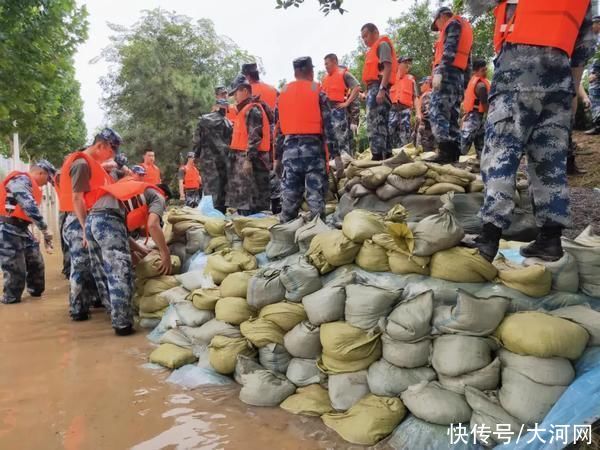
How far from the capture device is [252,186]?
5.39 meters

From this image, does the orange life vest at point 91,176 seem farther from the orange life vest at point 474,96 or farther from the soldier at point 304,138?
the orange life vest at point 474,96

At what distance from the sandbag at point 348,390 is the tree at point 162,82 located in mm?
19485

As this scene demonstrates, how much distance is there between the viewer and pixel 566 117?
238 cm

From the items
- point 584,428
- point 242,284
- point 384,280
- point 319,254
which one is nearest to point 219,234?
point 242,284

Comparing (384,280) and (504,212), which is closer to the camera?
(504,212)

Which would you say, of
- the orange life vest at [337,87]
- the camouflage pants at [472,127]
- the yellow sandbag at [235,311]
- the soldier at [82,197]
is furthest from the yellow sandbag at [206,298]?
the camouflage pants at [472,127]

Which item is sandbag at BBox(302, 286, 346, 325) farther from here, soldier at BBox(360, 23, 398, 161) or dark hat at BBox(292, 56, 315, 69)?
soldier at BBox(360, 23, 398, 161)

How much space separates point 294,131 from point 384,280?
190 cm

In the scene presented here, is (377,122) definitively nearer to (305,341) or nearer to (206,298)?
(206,298)

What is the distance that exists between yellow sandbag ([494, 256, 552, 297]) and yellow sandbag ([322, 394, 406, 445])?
773 mm

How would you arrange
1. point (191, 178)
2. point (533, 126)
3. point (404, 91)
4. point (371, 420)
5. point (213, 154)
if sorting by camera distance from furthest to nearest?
point (191, 178)
point (404, 91)
point (213, 154)
point (533, 126)
point (371, 420)

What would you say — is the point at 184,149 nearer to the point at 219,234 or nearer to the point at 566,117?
the point at 219,234

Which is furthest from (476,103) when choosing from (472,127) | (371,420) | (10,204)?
(10,204)

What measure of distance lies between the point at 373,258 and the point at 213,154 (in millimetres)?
3952
